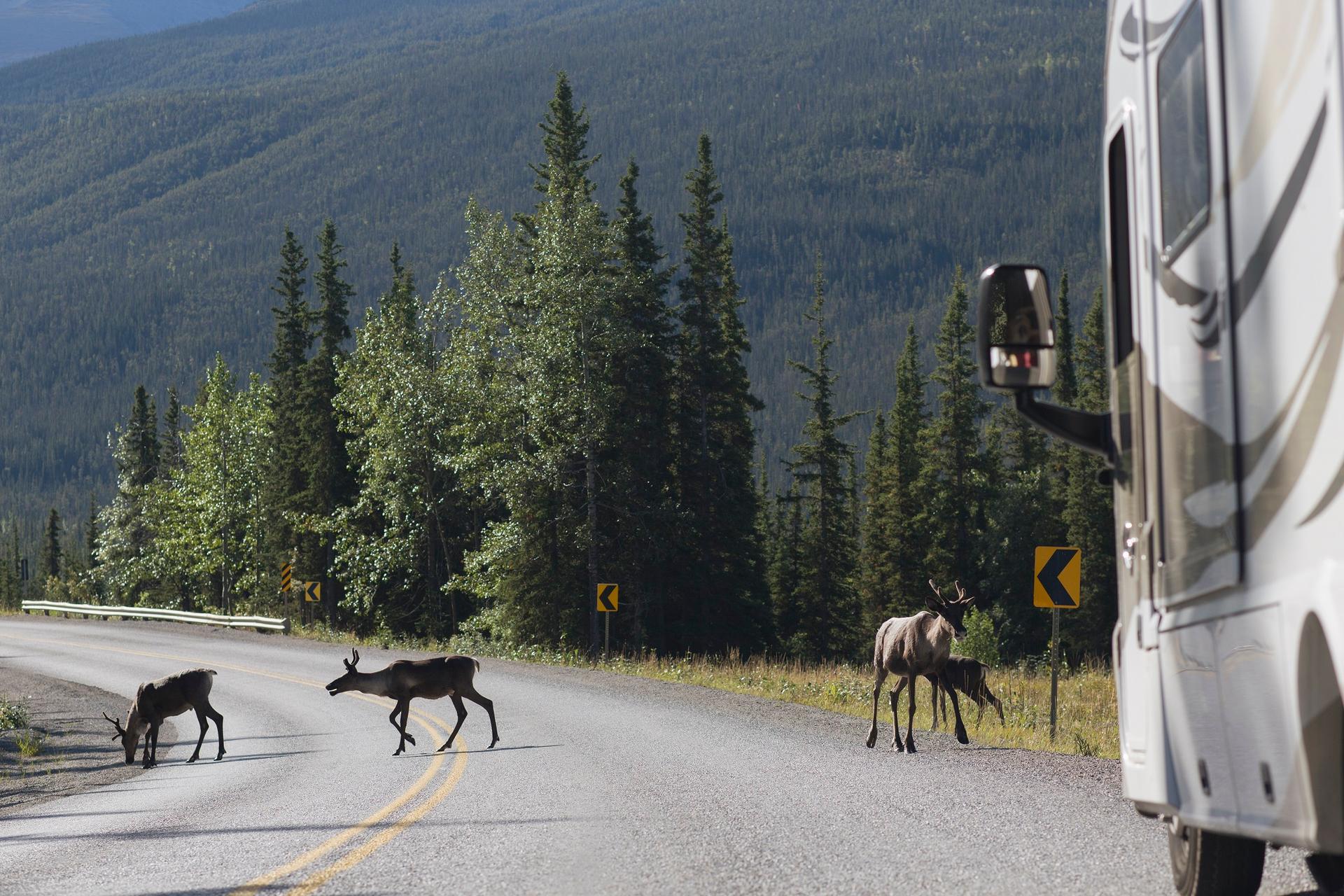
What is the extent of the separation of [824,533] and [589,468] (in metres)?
21.5

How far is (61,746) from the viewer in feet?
74.7

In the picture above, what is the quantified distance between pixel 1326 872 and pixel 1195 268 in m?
2.87

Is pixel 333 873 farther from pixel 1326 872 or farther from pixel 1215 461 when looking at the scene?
pixel 1215 461

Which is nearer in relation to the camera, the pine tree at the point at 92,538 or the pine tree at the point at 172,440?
the pine tree at the point at 172,440

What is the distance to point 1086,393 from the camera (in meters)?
67.1

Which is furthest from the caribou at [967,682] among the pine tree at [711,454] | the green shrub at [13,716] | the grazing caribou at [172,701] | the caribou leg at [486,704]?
the pine tree at [711,454]

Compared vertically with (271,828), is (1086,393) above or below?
above

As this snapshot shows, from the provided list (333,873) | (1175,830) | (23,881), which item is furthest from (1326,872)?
(23,881)

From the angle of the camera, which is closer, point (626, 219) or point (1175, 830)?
point (1175, 830)

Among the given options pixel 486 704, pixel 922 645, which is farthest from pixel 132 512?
pixel 922 645

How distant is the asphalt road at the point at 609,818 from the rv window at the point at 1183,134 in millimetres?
4002

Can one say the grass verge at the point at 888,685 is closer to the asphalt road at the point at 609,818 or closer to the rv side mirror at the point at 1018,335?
the asphalt road at the point at 609,818

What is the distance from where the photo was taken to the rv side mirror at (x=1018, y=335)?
18.0 ft

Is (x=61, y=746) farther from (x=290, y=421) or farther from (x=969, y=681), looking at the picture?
(x=290, y=421)
